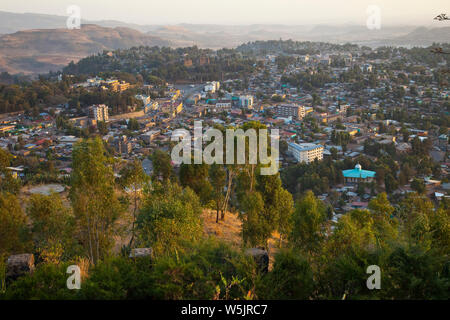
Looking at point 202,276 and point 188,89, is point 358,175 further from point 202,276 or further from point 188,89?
point 188,89

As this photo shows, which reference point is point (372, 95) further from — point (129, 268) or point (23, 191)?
point (129, 268)

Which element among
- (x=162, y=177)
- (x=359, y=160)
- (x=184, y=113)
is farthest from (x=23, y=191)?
(x=184, y=113)

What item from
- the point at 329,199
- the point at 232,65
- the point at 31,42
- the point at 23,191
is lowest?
the point at 329,199

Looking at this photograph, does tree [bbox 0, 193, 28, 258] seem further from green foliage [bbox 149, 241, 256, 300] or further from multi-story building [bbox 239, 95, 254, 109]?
multi-story building [bbox 239, 95, 254, 109]

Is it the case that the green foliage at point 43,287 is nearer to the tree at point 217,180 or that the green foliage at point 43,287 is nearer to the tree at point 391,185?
the tree at point 217,180
